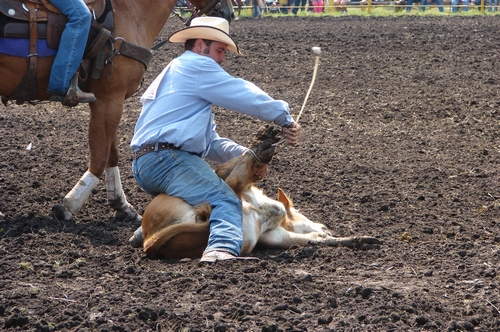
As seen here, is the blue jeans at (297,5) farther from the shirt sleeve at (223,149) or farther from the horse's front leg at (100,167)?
the shirt sleeve at (223,149)

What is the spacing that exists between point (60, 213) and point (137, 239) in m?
1.05

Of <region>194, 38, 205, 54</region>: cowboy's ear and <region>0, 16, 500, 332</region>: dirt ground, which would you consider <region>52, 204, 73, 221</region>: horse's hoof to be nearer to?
<region>0, 16, 500, 332</region>: dirt ground

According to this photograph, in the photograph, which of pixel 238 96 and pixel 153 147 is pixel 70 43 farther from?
pixel 238 96

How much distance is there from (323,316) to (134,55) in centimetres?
324

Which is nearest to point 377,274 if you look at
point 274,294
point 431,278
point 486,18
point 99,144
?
point 431,278

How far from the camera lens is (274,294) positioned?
13.7 feet

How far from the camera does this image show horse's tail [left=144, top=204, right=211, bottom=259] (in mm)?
4977

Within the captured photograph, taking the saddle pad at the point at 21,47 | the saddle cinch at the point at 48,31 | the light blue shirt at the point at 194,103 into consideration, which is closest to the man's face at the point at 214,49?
the light blue shirt at the point at 194,103

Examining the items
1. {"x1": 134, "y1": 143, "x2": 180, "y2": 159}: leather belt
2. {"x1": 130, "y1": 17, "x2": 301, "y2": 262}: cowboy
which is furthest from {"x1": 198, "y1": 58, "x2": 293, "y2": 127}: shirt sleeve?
{"x1": 134, "y1": 143, "x2": 180, "y2": 159}: leather belt

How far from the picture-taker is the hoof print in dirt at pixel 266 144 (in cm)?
541

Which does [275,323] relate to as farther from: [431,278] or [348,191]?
[348,191]

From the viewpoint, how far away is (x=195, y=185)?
5180 millimetres

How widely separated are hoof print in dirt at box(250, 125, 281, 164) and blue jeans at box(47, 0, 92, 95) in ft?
5.20

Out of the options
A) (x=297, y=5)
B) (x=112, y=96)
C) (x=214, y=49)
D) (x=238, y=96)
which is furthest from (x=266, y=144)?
(x=297, y=5)
